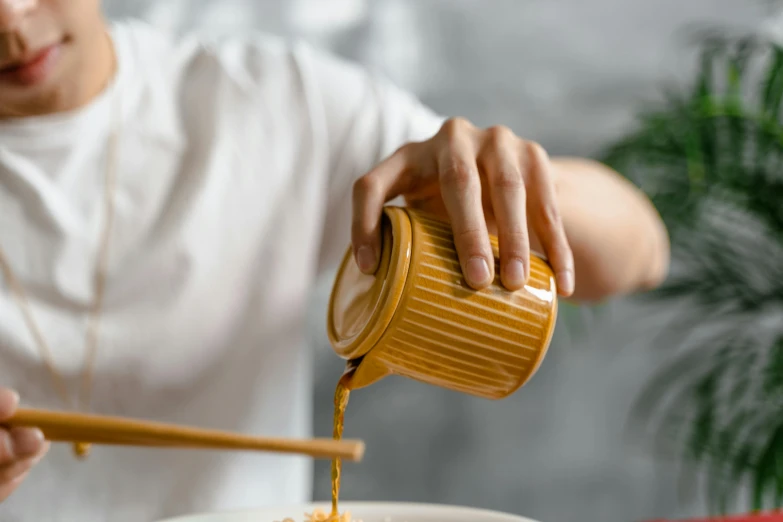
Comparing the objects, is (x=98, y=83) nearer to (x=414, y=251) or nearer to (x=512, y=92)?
(x=414, y=251)

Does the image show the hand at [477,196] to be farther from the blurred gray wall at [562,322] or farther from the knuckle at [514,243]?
the blurred gray wall at [562,322]

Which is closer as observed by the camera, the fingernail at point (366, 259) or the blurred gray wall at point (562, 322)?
the fingernail at point (366, 259)

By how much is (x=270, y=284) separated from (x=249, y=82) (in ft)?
0.90

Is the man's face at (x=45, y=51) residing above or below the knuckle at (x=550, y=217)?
above

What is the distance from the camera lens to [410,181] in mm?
724

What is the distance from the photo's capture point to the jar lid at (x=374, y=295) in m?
0.55

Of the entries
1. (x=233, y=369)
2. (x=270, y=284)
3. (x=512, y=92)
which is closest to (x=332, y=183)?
(x=270, y=284)

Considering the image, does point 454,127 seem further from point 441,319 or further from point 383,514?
point 383,514

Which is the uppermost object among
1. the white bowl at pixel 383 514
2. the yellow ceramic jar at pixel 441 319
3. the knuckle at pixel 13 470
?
the yellow ceramic jar at pixel 441 319

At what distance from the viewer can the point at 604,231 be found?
902mm

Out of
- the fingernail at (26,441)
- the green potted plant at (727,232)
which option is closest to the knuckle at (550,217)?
the fingernail at (26,441)

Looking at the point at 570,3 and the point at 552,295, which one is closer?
the point at 552,295

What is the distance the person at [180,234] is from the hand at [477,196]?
20cm

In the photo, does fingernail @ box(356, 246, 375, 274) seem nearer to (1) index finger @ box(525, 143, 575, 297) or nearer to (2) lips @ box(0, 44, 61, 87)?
(1) index finger @ box(525, 143, 575, 297)
